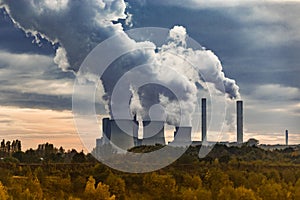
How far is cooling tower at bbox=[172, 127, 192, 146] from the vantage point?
129m

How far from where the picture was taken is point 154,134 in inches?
4761

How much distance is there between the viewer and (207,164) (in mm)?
110188

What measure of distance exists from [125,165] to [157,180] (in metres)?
28.6

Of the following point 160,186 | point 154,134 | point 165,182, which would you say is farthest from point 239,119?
point 160,186

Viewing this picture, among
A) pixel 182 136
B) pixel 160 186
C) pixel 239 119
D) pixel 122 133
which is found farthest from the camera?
pixel 239 119

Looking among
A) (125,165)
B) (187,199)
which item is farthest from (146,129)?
(187,199)

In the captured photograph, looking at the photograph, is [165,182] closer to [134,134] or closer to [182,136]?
[134,134]

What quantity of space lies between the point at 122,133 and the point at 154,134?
7.47 meters

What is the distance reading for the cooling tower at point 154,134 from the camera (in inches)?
4584

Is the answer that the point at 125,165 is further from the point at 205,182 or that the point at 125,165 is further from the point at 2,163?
the point at 205,182

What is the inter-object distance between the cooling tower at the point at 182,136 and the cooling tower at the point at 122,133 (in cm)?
1342

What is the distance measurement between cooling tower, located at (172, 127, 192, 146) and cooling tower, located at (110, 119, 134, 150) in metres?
13.4

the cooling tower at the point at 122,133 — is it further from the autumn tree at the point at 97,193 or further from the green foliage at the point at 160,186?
the autumn tree at the point at 97,193

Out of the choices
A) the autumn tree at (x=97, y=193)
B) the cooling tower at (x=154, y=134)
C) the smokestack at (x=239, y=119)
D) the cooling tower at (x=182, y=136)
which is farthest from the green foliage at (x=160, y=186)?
the smokestack at (x=239, y=119)
